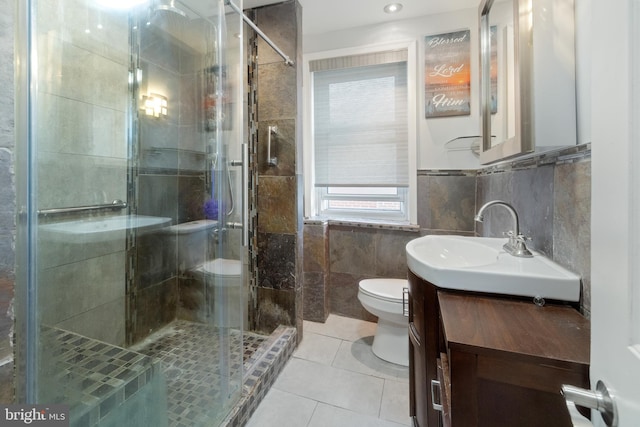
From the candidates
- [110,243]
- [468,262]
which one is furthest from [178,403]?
[468,262]

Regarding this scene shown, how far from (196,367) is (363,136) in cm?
199

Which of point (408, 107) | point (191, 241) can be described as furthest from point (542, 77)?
point (191, 241)

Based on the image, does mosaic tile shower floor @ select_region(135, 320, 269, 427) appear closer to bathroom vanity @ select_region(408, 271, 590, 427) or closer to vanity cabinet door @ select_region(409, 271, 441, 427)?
vanity cabinet door @ select_region(409, 271, 441, 427)

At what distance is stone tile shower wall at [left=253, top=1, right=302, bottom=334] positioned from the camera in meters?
1.92

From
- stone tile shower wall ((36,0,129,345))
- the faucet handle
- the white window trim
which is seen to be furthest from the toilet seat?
stone tile shower wall ((36,0,129,345))

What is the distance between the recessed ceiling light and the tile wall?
122 centimetres

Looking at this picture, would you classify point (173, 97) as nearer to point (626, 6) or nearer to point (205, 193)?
point (205, 193)

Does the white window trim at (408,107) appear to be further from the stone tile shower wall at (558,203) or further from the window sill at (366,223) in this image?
the stone tile shower wall at (558,203)

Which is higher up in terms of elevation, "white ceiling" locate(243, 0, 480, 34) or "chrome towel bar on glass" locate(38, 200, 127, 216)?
"white ceiling" locate(243, 0, 480, 34)

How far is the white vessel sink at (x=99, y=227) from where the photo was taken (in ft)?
3.82

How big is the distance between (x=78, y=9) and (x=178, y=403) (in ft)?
6.32

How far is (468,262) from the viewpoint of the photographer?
1.36m

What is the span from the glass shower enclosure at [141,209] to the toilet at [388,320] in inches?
31.8

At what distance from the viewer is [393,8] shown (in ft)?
6.75
